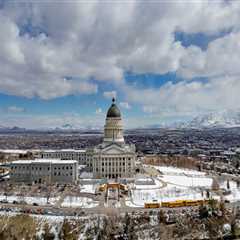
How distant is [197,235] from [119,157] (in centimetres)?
3463

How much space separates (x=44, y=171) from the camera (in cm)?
6147

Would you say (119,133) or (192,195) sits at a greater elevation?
(119,133)

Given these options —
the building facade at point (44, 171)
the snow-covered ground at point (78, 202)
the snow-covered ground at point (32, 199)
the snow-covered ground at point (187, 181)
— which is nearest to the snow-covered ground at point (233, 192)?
the snow-covered ground at point (187, 181)

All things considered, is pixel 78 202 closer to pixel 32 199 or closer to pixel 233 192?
pixel 32 199

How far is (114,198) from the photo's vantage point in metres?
49.0

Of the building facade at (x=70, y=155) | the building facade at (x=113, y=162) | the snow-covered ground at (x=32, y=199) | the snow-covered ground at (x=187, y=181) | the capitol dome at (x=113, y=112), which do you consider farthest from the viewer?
the building facade at (x=70, y=155)

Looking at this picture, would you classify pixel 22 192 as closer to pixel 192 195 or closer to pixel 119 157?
pixel 119 157

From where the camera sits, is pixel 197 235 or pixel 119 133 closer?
pixel 197 235

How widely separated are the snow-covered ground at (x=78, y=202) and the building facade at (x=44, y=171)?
1228 centimetres

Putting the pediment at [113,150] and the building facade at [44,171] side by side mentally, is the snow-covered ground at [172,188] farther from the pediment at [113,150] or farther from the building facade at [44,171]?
the building facade at [44,171]

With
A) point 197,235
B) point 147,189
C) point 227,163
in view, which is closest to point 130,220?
point 197,235

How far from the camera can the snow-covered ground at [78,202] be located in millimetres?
45000

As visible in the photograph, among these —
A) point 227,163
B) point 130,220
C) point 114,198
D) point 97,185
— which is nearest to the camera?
point 130,220

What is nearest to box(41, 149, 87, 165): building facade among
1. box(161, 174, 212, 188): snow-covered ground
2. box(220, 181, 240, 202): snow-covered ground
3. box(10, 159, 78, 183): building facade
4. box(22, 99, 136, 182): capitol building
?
box(22, 99, 136, 182): capitol building
